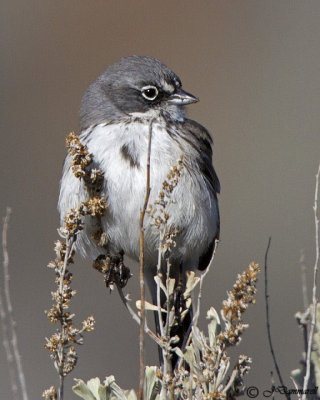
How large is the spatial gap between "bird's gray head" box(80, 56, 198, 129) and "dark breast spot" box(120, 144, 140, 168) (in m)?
0.40

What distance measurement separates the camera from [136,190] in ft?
14.6

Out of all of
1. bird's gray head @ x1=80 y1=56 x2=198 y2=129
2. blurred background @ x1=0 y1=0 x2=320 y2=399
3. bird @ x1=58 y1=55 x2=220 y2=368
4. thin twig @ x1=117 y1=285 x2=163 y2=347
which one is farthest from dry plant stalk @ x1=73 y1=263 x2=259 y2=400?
blurred background @ x1=0 y1=0 x2=320 y2=399

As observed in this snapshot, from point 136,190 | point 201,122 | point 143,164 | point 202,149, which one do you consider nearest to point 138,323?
point 136,190

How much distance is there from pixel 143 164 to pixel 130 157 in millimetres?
91

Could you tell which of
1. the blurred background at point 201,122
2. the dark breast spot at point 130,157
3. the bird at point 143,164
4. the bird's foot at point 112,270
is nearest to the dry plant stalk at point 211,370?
the bird's foot at point 112,270

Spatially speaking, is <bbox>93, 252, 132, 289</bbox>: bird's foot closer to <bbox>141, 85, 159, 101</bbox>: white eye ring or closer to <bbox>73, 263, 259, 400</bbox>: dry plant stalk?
<bbox>73, 263, 259, 400</bbox>: dry plant stalk

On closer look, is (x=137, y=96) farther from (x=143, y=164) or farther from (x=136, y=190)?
(x=136, y=190)

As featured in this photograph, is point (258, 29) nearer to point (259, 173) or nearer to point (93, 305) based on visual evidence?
point (259, 173)

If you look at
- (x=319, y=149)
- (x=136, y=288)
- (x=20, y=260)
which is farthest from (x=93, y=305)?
(x=319, y=149)

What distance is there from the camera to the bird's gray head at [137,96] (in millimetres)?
4898

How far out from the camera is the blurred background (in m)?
8.67

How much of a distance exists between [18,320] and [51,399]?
5626 millimetres

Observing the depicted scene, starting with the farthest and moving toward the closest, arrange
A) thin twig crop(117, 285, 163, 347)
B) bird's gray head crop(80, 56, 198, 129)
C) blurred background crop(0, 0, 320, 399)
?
blurred background crop(0, 0, 320, 399)
bird's gray head crop(80, 56, 198, 129)
thin twig crop(117, 285, 163, 347)

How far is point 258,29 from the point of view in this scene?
1388cm
